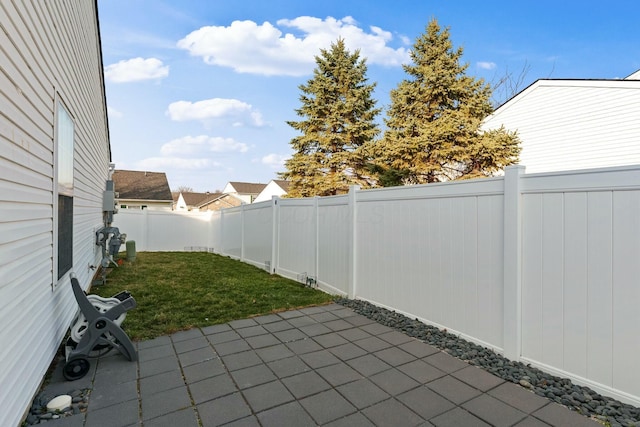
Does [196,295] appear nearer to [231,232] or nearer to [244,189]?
[231,232]

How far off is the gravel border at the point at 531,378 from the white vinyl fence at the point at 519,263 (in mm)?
73

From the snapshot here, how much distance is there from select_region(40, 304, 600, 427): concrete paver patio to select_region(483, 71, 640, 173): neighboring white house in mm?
8928

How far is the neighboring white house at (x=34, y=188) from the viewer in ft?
5.91

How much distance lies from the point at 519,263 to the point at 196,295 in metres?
4.64

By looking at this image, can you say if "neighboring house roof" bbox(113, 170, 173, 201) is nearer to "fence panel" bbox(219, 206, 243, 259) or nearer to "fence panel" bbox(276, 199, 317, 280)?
"fence panel" bbox(219, 206, 243, 259)

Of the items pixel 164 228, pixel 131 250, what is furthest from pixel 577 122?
pixel 164 228

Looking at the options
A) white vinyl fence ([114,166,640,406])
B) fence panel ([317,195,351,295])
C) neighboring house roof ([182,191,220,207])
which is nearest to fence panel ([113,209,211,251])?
fence panel ([317,195,351,295])

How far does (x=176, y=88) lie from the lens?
11.0 meters

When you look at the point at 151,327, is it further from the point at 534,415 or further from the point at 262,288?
the point at 534,415

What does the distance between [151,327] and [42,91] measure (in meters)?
2.64

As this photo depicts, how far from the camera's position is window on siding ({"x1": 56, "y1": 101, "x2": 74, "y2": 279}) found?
318 cm

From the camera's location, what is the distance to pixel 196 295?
5262 mm

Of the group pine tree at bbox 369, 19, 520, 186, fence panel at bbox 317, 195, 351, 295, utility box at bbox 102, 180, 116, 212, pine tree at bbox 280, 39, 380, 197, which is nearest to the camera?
fence panel at bbox 317, 195, 351, 295

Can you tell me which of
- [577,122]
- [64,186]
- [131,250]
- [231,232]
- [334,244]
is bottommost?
[131,250]
